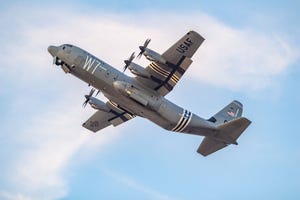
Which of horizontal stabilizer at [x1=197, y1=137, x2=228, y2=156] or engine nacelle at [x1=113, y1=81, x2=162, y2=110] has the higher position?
engine nacelle at [x1=113, y1=81, x2=162, y2=110]

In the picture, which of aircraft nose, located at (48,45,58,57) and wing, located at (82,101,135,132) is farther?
wing, located at (82,101,135,132)

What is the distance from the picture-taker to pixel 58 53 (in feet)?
166

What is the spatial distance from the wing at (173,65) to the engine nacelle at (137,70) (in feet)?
1.05

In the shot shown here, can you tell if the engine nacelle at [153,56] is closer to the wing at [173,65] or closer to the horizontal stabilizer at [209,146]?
the wing at [173,65]

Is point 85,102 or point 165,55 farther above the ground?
point 165,55

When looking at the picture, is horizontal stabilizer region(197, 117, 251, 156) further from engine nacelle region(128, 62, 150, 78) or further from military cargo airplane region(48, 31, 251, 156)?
engine nacelle region(128, 62, 150, 78)

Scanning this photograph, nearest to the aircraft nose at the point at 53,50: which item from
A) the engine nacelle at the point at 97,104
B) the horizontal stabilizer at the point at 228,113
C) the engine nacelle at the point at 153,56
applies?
the engine nacelle at the point at 97,104

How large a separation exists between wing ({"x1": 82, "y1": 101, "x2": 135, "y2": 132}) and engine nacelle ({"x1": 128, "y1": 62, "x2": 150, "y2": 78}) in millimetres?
7573

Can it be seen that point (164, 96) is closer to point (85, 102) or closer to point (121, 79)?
point (121, 79)

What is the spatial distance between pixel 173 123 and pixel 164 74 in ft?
14.3

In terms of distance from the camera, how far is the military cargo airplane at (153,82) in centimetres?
4872

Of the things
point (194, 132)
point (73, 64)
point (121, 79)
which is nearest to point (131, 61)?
point (121, 79)

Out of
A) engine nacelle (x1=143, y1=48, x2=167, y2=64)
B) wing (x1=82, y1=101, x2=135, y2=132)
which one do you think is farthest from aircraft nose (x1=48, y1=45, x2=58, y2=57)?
wing (x1=82, y1=101, x2=135, y2=132)

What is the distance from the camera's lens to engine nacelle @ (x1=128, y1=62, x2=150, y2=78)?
49.3 meters
